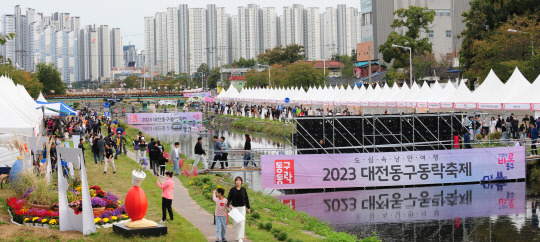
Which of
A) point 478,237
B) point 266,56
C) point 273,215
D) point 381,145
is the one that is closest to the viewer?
point 478,237

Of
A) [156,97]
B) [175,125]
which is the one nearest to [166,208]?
[175,125]

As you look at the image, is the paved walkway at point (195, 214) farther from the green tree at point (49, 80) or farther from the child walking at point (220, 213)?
the green tree at point (49, 80)

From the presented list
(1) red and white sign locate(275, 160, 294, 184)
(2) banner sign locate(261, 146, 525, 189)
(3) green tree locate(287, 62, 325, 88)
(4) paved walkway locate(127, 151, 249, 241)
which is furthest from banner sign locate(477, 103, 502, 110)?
(3) green tree locate(287, 62, 325, 88)

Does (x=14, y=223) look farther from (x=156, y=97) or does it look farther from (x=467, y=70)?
(x=156, y=97)

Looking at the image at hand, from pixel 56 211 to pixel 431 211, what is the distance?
14.0 meters

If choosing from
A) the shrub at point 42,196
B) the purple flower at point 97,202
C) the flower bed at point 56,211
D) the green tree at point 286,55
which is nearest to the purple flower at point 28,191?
the flower bed at point 56,211

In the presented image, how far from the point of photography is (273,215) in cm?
2186

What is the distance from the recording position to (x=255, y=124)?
70.6 meters

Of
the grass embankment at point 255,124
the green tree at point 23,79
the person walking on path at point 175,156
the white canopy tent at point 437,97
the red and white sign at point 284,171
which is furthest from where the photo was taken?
the green tree at point 23,79

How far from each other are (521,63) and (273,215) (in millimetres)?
34274

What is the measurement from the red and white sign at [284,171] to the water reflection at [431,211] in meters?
0.71

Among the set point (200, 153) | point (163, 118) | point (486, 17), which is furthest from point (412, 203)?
point (163, 118)

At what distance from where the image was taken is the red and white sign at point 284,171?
28422mm

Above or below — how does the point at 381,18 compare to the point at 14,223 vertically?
above
